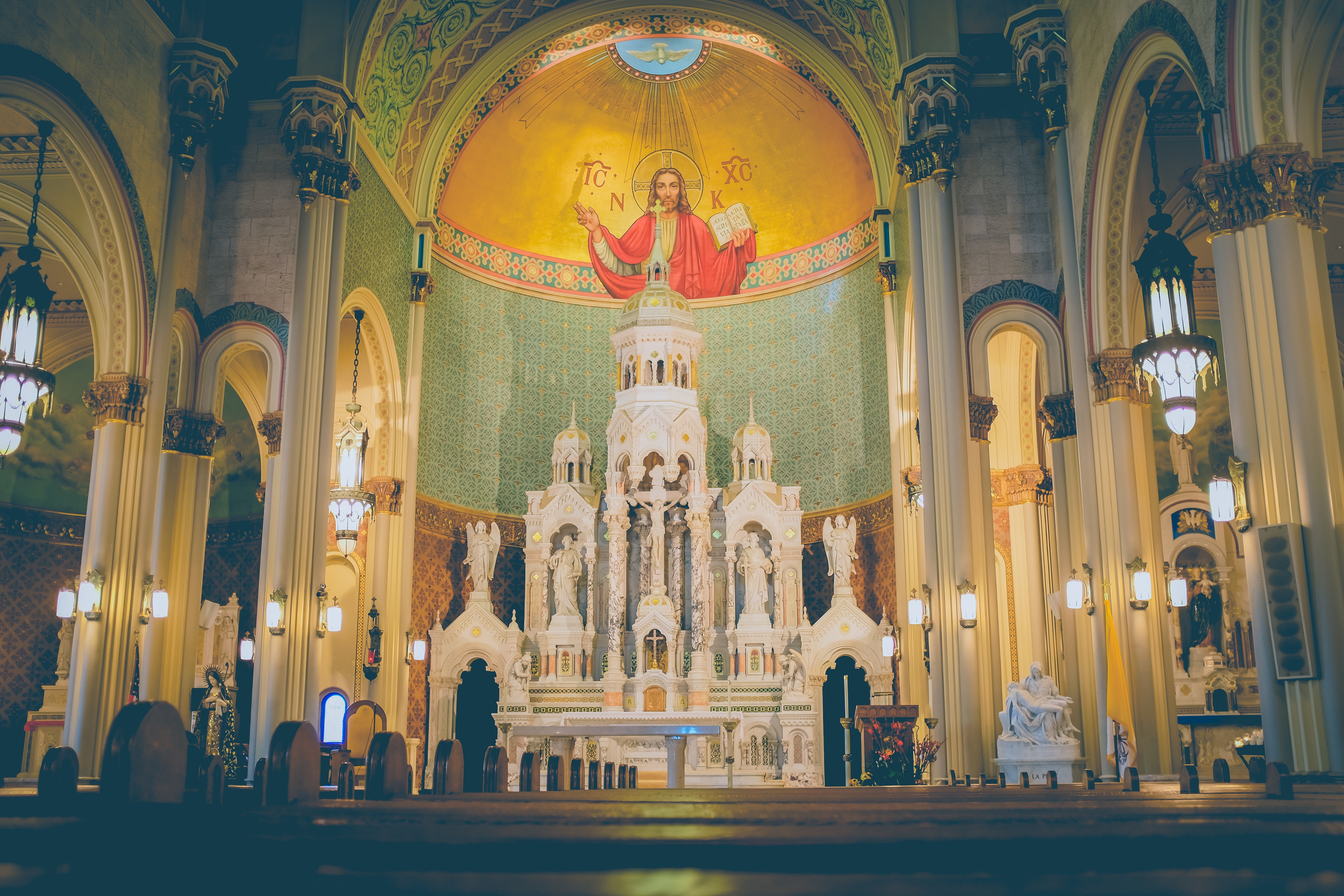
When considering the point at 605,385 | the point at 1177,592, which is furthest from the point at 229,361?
the point at 1177,592

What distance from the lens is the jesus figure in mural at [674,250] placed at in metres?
27.0

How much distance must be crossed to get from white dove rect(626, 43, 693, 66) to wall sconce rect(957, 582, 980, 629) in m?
15.1

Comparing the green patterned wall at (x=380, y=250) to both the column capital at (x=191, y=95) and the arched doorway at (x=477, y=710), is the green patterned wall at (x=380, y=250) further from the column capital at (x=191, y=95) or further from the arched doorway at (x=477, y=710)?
the arched doorway at (x=477, y=710)

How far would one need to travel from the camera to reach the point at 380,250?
21.0m

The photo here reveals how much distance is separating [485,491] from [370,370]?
14.6 feet

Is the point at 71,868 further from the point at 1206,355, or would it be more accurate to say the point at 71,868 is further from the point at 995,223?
the point at 995,223

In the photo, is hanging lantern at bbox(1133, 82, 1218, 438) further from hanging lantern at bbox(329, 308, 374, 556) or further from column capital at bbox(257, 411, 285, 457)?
column capital at bbox(257, 411, 285, 457)

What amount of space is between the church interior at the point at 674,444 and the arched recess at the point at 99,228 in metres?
0.09

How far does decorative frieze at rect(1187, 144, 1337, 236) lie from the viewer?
9805 mm

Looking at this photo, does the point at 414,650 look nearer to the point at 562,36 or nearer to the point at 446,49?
the point at 446,49

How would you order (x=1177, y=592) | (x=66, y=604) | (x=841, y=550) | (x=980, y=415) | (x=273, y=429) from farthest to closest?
(x=841, y=550)
(x=273, y=429)
(x=980, y=415)
(x=66, y=604)
(x=1177, y=592)

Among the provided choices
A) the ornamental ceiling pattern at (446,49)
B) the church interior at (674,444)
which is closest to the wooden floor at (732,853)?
the church interior at (674,444)

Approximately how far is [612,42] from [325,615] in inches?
555

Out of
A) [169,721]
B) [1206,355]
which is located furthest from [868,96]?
[169,721]
